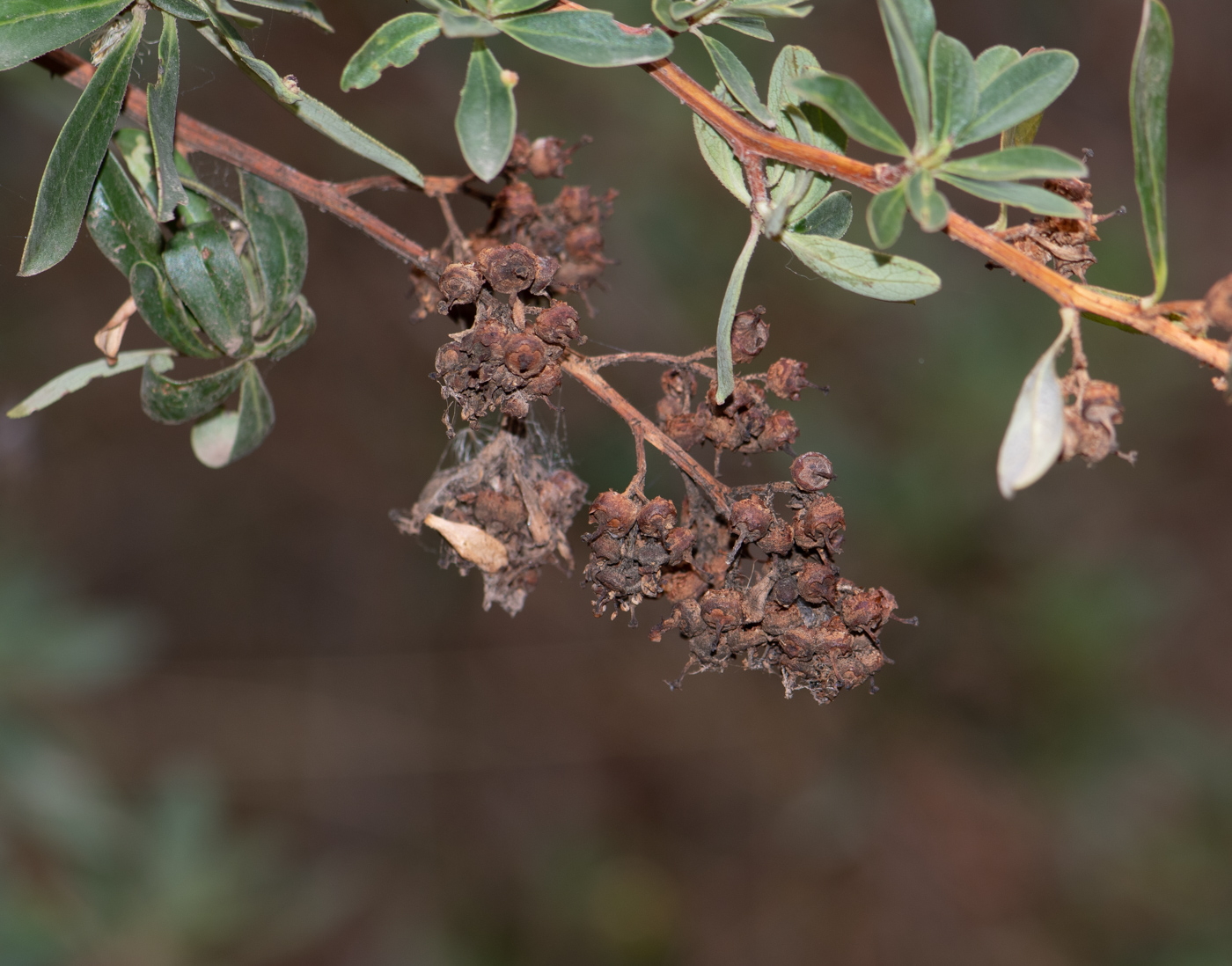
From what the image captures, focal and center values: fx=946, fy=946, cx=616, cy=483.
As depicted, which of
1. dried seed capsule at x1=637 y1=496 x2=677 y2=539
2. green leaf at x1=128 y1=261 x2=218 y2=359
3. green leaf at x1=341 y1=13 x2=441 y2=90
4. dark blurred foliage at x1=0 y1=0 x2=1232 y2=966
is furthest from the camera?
dark blurred foliage at x1=0 y1=0 x2=1232 y2=966

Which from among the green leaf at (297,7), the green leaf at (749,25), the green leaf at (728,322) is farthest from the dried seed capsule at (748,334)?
the green leaf at (297,7)

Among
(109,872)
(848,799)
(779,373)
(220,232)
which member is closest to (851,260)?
(779,373)

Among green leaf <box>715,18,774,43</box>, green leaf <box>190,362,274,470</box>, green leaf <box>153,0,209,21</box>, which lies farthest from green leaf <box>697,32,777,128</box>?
green leaf <box>190,362,274,470</box>

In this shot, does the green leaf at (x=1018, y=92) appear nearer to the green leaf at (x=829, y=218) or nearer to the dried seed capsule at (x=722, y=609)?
the green leaf at (x=829, y=218)

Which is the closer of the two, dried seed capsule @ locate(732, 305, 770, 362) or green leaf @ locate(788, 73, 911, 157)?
green leaf @ locate(788, 73, 911, 157)

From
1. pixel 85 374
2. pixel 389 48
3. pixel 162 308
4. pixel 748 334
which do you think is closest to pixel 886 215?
pixel 748 334

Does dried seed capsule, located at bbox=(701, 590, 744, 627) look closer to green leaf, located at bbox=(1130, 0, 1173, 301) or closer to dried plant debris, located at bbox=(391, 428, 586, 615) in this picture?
dried plant debris, located at bbox=(391, 428, 586, 615)
